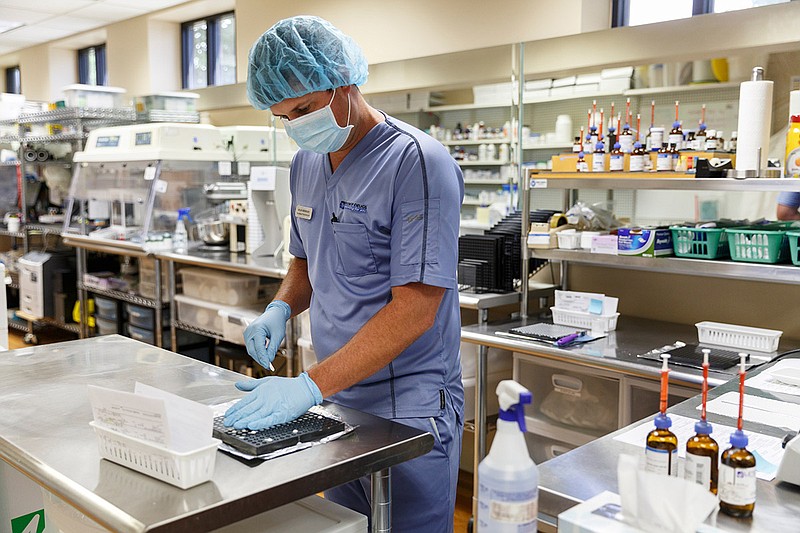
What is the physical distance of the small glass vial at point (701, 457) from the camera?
1.15 m

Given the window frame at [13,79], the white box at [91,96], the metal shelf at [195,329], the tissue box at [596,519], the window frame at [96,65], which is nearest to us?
the tissue box at [596,519]

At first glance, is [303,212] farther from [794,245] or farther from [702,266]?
[794,245]

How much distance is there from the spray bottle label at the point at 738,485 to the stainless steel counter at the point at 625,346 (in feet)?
3.81

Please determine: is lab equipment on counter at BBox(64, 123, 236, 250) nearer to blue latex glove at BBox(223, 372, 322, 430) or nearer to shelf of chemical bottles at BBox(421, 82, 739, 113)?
shelf of chemical bottles at BBox(421, 82, 739, 113)

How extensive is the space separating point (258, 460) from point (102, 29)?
827 centimetres

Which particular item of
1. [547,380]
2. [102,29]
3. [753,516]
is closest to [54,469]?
[753,516]

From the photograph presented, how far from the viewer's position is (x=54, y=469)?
1353 millimetres

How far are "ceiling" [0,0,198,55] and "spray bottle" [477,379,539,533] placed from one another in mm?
7128

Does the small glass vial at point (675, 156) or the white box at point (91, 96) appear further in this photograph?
the white box at point (91, 96)

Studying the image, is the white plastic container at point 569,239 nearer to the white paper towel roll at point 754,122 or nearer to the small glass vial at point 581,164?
the small glass vial at point 581,164

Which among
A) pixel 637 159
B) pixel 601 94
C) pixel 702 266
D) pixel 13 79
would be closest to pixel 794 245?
pixel 702 266

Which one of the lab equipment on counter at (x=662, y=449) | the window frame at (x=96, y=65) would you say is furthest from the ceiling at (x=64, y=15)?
the lab equipment on counter at (x=662, y=449)

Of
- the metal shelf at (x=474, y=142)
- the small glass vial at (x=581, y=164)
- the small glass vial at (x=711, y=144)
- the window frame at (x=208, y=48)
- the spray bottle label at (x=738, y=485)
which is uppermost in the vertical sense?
the window frame at (x=208, y=48)

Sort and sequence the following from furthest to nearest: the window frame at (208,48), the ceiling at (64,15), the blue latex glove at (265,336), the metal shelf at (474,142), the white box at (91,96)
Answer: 1. the window frame at (208,48)
2. the ceiling at (64,15)
3. the metal shelf at (474,142)
4. the white box at (91,96)
5. the blue latex glove at (265,336)
